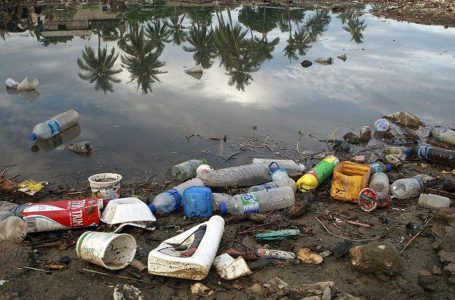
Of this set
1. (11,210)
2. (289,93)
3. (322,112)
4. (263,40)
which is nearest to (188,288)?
(11,210)

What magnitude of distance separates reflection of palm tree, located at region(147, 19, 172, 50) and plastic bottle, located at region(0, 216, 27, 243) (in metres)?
8.83

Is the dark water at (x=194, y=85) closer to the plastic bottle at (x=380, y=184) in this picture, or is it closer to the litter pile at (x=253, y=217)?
the litter pile at (x=253, y=217)

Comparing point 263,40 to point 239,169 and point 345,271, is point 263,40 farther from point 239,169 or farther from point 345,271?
point 345,271

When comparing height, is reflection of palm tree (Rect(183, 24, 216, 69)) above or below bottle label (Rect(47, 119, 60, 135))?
above

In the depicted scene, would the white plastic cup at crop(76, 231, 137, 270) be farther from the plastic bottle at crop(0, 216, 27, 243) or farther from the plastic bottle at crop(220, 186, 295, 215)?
the plastic bottle at crop(220, 186, 295, 215)

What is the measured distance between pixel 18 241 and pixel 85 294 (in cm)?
97

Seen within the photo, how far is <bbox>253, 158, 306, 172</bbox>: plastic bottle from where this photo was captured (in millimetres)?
5184

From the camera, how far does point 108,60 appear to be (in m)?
9.98

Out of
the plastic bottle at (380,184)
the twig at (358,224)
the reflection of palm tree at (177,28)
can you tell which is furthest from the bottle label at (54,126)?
the reflection of palm tree at (177,28)

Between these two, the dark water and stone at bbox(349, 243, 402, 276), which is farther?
the dark water

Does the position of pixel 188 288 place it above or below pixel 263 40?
below

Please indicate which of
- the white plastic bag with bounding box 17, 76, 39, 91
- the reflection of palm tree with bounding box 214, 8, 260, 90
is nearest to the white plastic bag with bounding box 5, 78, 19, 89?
the white plastic bag with bounding box 17, 76, 39, 91

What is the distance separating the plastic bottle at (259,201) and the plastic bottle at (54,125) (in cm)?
328

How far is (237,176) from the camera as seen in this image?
4906 mm
